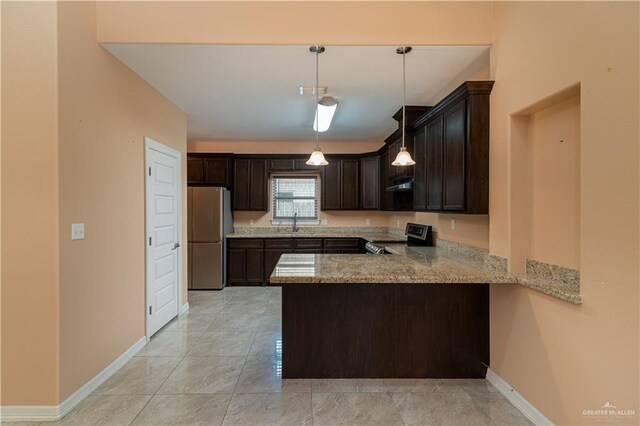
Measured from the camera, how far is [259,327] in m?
3.41

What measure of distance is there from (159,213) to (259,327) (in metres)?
1.74

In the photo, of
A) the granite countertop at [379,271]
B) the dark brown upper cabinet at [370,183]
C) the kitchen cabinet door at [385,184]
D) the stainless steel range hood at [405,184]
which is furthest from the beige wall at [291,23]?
the dark brown upper cabinet at [370,183]

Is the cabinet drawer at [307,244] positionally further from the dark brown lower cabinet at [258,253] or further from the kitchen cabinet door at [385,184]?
the kitchen cabinet door at [385,184]

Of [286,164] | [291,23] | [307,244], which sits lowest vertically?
[307,244]

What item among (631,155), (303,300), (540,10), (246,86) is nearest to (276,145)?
(246,86)

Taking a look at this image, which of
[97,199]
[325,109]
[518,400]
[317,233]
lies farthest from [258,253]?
[518,400]

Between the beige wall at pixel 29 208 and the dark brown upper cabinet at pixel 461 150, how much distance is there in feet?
9.85

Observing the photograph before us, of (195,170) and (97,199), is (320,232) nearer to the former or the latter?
(195,170)

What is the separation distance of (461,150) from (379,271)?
1.25 m

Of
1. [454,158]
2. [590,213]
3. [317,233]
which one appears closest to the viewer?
[590,213]

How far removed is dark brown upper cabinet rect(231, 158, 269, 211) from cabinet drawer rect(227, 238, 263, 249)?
0.62 meters

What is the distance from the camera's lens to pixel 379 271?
2100 mm

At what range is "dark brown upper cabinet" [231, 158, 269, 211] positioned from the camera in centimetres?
544

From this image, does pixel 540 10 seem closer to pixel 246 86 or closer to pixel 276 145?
pixel 246 86
